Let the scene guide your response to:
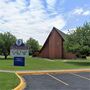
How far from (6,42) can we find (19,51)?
38388 mm

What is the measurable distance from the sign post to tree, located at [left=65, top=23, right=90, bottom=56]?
18739 mm

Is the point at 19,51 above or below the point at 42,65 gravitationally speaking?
above

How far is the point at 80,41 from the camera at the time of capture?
52031mm

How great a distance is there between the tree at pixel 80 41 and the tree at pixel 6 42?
18881 millimetres

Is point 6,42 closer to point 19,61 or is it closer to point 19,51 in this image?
point 19,61

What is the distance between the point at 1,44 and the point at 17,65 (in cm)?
3445

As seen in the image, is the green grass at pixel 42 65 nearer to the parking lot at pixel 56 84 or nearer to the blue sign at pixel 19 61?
the blue sign at pixel 19 61

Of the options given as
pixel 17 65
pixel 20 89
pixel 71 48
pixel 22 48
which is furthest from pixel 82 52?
pixel 20 89

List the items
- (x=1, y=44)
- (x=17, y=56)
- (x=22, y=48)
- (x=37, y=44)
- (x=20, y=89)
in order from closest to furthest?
(x=20, y=89) → (x=22, y=48) → (x=17, y=56) → (x=1, y=44) → (x=37, y=44)

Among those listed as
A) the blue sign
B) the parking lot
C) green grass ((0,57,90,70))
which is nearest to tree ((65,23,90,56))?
green grass ((0,57,90,70))

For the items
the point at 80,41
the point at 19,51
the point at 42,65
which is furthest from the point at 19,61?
the point at 80,41

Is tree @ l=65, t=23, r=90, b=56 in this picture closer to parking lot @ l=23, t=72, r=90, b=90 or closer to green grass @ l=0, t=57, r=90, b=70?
green grass @ l=0, t=57, r=90, b=70

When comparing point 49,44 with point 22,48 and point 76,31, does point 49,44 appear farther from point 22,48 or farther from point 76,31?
point 22,48

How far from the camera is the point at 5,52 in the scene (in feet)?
227
